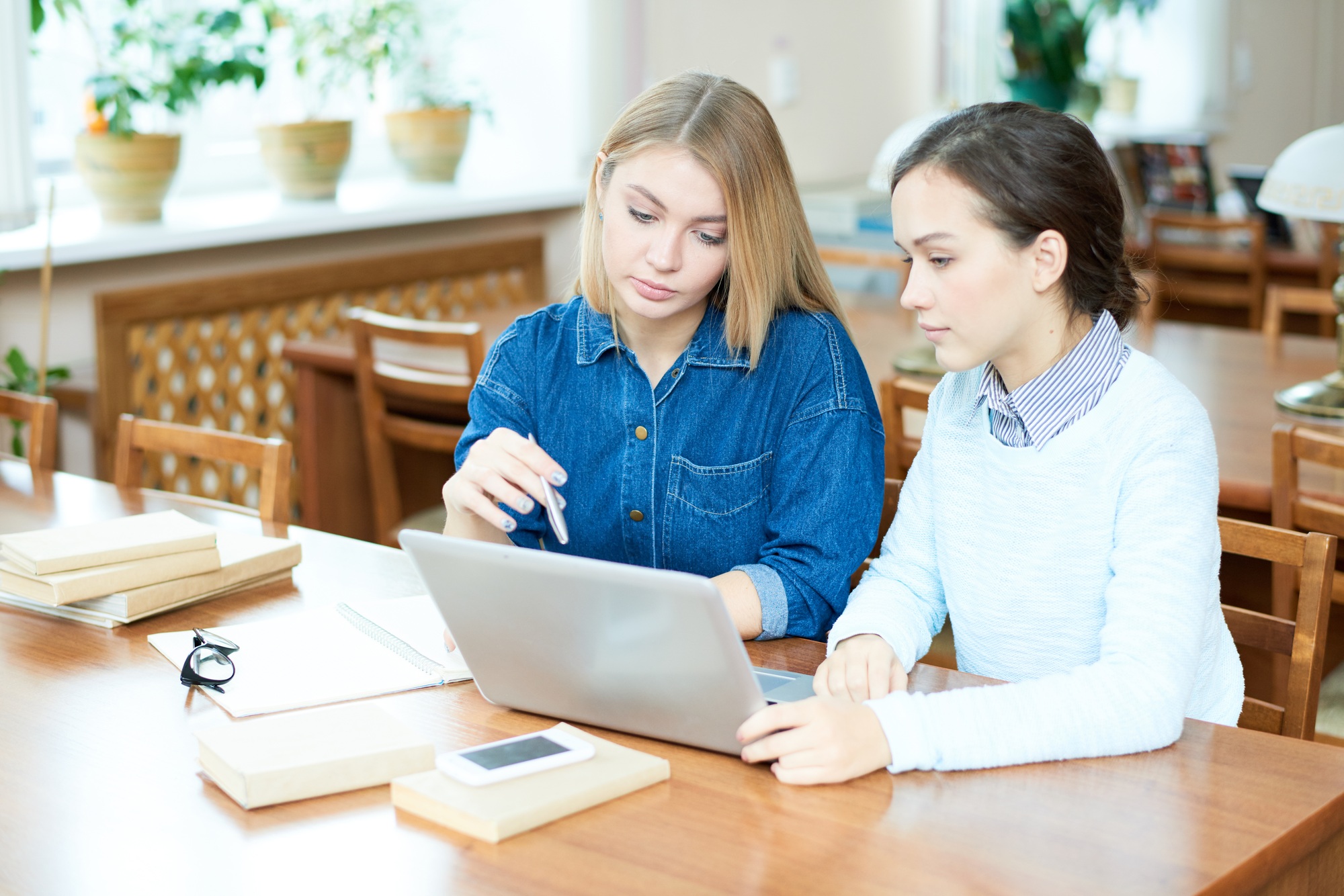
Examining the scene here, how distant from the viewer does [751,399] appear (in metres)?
1.51

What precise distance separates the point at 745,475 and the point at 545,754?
0.53 m

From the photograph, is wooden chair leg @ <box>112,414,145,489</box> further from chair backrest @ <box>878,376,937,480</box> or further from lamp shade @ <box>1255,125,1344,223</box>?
lamp shade @ <box>1255,125,1344,223</box>

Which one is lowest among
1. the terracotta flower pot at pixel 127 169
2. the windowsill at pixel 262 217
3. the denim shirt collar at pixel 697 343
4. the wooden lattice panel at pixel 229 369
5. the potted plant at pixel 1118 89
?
the wooden lattice panel at pixel 229 369

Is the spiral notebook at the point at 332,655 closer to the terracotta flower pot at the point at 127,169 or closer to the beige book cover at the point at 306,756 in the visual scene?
the beige book cover at the point at 306,756

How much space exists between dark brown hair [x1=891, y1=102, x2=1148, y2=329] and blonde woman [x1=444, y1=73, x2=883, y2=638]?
0.21m

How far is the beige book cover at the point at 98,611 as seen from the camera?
1.44 metres

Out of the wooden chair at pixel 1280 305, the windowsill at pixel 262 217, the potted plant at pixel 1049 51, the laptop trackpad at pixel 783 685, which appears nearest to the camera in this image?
the laptop trackpad at pixel 783 685

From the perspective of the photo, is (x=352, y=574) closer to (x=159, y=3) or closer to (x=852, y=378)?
(x=852, y=378)

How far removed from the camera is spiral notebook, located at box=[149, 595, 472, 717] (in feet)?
4.05

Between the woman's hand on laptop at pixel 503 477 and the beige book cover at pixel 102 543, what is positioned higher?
the woman's hand on laptop at pixel 503 477

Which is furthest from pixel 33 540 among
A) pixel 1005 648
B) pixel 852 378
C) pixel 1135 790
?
pixel 1135 790

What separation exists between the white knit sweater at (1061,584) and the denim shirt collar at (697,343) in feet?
0.76

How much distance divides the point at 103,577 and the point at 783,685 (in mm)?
715

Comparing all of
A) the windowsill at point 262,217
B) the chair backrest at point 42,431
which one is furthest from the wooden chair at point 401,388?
the chair backrest at point 42,431
